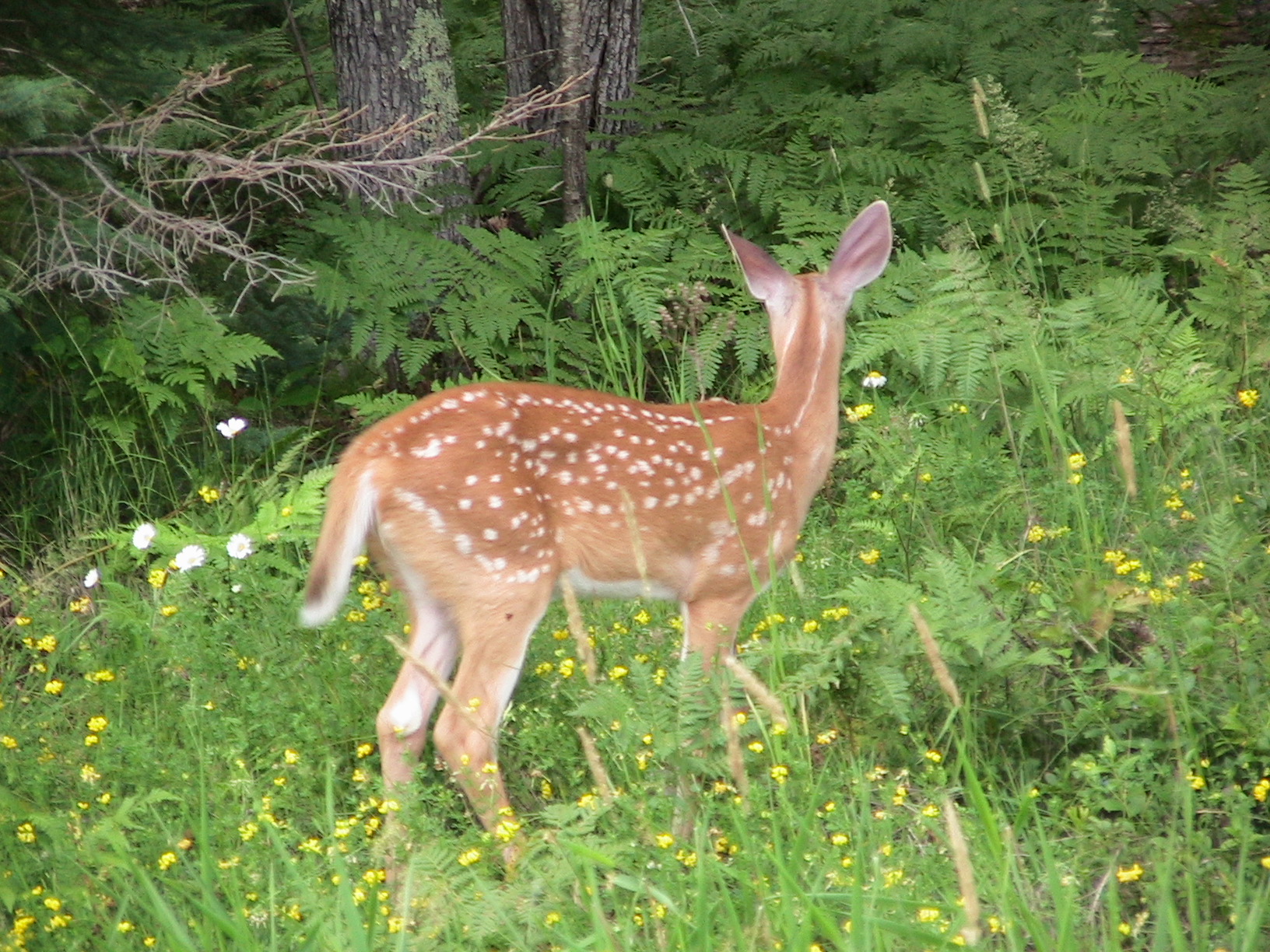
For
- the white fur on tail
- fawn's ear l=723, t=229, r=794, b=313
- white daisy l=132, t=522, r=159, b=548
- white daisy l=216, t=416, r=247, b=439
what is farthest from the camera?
white daisy l=216, t=416, r=247, b=439

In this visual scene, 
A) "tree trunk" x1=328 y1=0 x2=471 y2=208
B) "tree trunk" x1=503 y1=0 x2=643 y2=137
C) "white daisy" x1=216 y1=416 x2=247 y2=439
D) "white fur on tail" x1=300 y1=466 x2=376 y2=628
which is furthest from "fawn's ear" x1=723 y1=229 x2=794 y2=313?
"tree trunk" x1=503 y1=0 x2=643 y2=137

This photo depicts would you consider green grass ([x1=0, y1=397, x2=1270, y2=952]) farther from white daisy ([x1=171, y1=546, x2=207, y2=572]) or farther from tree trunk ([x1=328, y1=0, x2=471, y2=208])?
tree trunk ([x1=328, y1=0, x2=471, y2=208])

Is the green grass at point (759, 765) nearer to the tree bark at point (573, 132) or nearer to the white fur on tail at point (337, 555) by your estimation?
the white fur on tail at point (337, 555)

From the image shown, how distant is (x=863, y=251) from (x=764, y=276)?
32 cm

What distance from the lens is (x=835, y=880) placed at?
266 cm

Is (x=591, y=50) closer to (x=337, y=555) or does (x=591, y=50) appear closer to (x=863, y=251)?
(x=863, y=251)

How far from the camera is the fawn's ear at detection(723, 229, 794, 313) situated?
14.7 feet

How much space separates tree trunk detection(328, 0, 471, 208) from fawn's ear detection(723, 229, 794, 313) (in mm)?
1938

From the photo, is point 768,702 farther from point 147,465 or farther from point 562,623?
point 147,465

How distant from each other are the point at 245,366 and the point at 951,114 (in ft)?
10.5

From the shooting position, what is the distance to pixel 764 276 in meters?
4.53

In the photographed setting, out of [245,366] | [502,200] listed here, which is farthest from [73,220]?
[502,200]

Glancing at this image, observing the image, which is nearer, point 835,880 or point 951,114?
point 835,880

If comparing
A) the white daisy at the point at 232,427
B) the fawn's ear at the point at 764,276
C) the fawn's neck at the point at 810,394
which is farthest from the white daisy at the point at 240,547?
the fawn's ear at the point at 764,276
